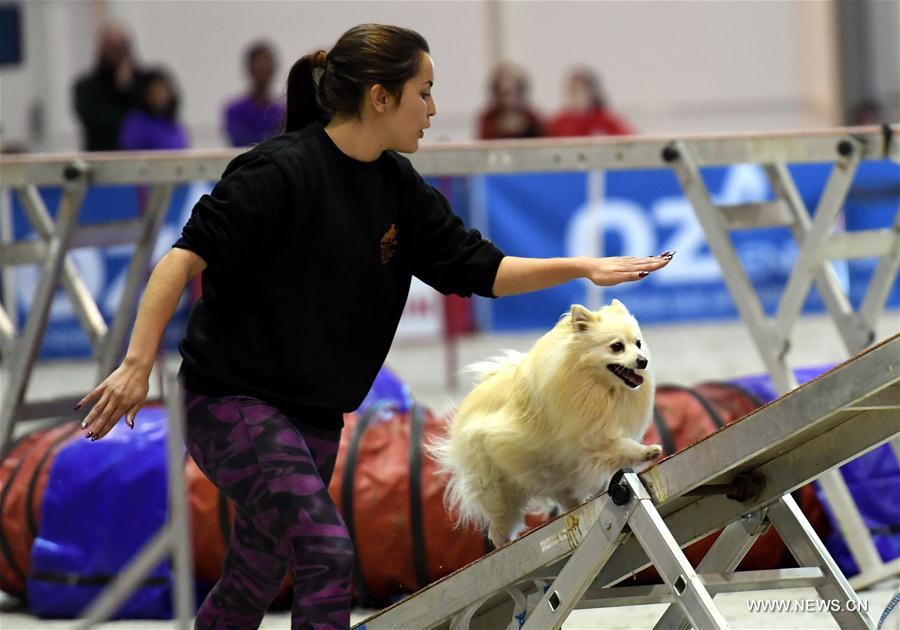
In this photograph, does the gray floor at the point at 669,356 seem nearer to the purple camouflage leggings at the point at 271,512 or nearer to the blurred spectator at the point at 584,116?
the blurred spectator at the point at 584,116

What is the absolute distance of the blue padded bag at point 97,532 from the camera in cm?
410

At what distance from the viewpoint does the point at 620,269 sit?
2.75 meters

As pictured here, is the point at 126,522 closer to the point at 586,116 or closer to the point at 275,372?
the point at 275,372

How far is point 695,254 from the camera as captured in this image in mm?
8883

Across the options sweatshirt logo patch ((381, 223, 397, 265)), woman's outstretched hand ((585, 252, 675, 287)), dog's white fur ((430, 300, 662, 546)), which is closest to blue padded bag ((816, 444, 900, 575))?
dog's white fur ((430, 300, 662, 546))

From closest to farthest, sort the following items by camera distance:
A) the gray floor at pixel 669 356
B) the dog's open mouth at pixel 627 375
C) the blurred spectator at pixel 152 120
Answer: the dog's open mouth at pixel 627 375 → the gray floor at pixel 669 356 → the blurred spectator at pixel 152 120

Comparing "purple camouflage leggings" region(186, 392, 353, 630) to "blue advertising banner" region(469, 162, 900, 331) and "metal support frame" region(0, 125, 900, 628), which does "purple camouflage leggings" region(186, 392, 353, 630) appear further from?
"blue advertising banner" region(469, 162, 900, 331)

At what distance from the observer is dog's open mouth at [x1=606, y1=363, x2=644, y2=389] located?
9.97 ft

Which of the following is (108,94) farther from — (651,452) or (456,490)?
(651,452)

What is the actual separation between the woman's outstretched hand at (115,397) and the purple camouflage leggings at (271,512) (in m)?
0.25

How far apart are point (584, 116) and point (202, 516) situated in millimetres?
6586

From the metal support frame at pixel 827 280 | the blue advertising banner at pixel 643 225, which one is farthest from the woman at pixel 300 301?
the blue advertising banner at pixel 643 225

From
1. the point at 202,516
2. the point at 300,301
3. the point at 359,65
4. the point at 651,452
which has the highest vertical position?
the point at 359,65

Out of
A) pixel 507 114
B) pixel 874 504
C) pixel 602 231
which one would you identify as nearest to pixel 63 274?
pixel 874 504
